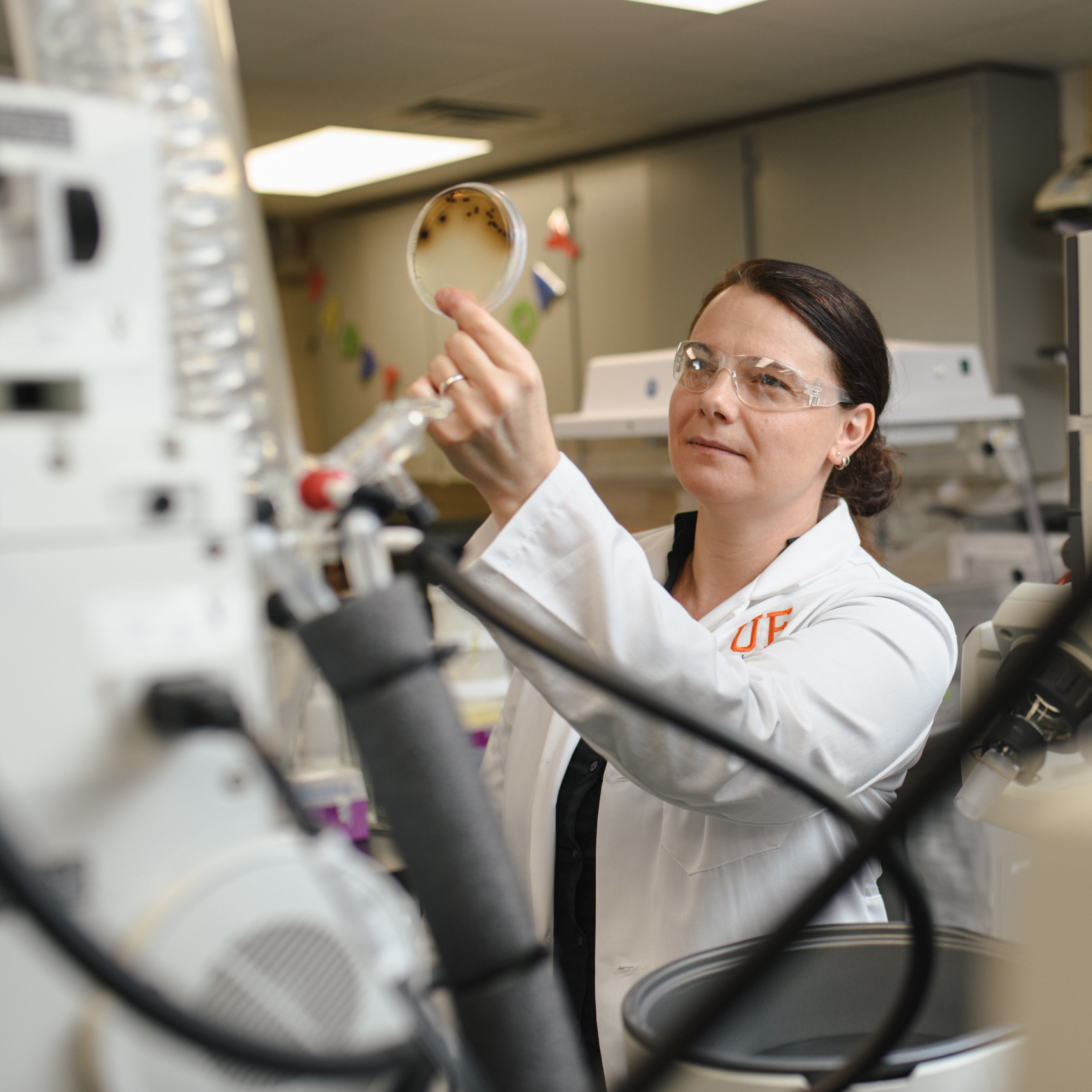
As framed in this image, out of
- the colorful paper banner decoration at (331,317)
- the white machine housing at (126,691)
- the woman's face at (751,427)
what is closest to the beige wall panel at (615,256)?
the colorful paper banner decoration at (331,317)

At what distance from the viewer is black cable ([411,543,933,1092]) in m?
0.48

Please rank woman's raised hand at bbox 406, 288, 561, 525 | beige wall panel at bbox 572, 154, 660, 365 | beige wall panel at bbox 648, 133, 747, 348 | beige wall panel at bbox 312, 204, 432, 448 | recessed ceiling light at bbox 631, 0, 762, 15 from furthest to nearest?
beige wall panel at bbox 312, 204, 432, 448, beige wall panel at bbox 572, 154, 660, 365, beige wall panel at bbox 648, 133, 747, 348, recessed ceiling light at bbox 631, 0, 762, 15, woman's raised hand at bbox 406, 288, 561, 525

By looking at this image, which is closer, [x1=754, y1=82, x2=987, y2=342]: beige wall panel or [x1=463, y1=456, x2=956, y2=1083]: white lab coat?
[x1=463, y1=456, x2=956, y2=1083]: white lab coat

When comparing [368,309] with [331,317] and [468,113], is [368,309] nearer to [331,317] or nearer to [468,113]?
[331,317]

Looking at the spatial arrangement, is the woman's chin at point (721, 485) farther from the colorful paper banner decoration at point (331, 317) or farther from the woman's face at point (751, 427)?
the colorful paper banner decoration at point (331, 317)

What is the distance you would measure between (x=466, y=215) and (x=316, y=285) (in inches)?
262

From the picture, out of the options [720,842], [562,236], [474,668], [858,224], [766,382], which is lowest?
[474,668]

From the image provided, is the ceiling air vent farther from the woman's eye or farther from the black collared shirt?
the black collared shirt

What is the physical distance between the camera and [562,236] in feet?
18.3

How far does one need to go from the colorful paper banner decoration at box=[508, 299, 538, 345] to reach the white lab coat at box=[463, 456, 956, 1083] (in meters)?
4.49

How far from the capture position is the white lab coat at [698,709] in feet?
2.74

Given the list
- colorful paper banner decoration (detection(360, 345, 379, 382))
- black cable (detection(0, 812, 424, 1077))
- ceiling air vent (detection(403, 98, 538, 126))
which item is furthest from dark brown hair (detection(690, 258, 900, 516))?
colorful paper banner decoration (detection(360, 345, 379, 382))

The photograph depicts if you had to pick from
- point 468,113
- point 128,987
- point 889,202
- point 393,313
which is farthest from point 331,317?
point 128,987

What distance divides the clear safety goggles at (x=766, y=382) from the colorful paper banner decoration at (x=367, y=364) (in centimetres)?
557
